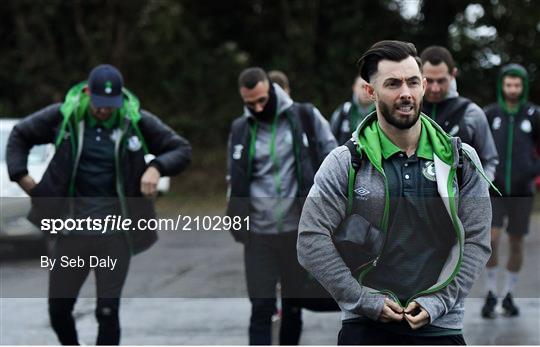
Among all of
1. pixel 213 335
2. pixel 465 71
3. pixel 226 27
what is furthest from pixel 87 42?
pixel 213 335

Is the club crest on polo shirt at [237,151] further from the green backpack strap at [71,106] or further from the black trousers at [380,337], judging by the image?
the black trousers at [380,337]

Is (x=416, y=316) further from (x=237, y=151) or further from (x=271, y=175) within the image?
(x=237, y=151)

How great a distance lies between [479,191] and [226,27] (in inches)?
790

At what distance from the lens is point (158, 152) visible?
665cm

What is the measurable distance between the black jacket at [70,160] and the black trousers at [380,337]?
2722 millimetres

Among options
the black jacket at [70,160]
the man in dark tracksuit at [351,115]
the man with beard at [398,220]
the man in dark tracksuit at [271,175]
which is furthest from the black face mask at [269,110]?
the man with beard at [398,220]

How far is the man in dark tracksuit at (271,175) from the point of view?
6.62 meters

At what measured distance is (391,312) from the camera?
362 centimetres

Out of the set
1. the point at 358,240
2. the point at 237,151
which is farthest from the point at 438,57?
the point at 358,240

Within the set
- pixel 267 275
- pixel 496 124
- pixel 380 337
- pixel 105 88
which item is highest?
pixel 105 88

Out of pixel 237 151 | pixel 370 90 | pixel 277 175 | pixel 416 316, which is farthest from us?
pixel 237 151

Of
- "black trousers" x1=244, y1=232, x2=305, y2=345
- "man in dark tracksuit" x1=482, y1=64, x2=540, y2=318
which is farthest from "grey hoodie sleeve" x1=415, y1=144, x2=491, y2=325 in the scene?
"man in dark tracksuit" x1=482, y1=64, x2=540, y2=318

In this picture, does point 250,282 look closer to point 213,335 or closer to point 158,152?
point 158,152

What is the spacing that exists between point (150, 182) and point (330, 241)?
2733mm
